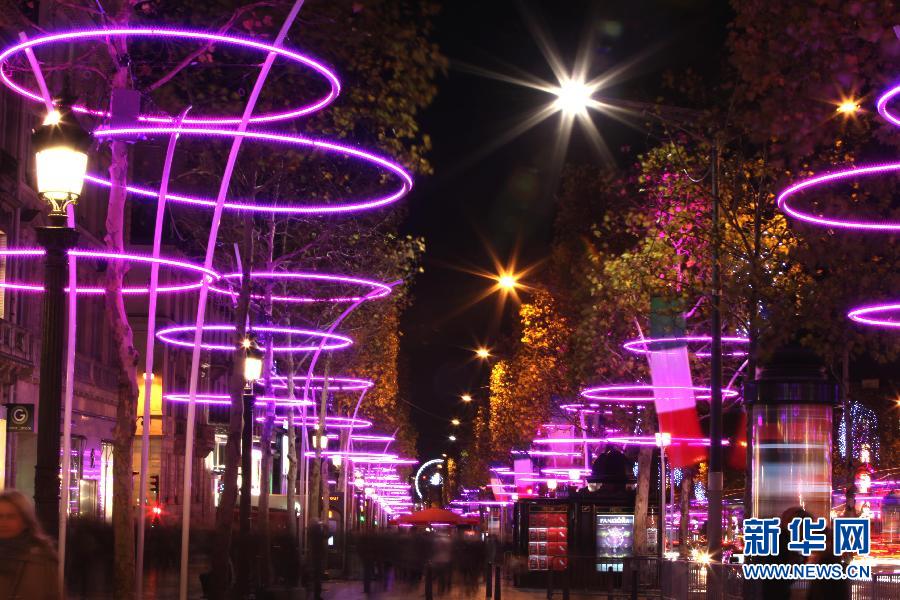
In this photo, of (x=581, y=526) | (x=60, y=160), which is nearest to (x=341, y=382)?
(x=581, y=526)

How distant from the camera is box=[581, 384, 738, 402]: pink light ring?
41.8 metres

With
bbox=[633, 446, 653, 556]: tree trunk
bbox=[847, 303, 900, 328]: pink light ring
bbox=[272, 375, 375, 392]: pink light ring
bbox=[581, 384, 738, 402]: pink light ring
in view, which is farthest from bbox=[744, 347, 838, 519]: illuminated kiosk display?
bbox=[633, 446, 653, 556]: tree trunk

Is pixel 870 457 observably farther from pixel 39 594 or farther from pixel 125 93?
pixel 39 594

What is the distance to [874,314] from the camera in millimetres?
27719

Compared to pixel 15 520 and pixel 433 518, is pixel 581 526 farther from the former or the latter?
pixel 15 520

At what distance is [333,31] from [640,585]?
21156 mm

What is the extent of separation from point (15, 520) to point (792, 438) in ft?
62.2

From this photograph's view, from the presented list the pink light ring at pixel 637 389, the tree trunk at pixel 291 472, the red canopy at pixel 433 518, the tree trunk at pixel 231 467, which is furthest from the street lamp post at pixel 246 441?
the red canopy at pixel 433 518

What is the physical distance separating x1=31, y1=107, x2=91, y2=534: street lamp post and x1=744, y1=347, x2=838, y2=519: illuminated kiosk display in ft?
49.0

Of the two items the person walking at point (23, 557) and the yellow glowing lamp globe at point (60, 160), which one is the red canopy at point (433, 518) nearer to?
the yellow glowing lamp globe at point (60, 160)

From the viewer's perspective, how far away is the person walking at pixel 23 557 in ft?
27.9

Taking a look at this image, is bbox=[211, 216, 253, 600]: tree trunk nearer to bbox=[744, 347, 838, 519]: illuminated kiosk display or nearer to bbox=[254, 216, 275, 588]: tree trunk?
bbox=[254, 216, 275, 588]: tree trunk

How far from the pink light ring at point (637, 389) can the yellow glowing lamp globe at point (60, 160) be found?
93.9 feet

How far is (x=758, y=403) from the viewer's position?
25984mm
